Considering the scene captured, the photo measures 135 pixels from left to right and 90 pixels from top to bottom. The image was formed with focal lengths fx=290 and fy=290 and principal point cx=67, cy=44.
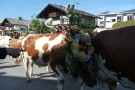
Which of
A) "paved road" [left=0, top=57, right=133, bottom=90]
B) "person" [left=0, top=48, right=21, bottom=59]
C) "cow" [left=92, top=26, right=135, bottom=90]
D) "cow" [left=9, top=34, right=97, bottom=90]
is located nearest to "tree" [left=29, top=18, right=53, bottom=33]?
"paved road" [left=0, top=57, right=133, bottom=90]

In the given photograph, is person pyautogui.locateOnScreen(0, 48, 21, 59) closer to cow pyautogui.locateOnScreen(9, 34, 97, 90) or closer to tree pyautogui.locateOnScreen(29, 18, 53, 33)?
cow pyautogui.locateOnScreen(9, 34, 97, 90)

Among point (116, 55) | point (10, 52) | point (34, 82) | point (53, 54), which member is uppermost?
point (10, 52)

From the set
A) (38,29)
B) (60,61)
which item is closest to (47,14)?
(38,29)

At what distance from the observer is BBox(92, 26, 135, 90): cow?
457 centimetres

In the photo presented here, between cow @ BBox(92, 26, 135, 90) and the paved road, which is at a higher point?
cow @ BBox(92, 26, 135, 90)

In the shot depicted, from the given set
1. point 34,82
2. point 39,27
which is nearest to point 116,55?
point 34,82

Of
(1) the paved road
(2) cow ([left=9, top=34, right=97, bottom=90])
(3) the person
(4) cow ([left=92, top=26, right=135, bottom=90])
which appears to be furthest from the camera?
(1) the paved road

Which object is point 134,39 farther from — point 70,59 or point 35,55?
point 35,55

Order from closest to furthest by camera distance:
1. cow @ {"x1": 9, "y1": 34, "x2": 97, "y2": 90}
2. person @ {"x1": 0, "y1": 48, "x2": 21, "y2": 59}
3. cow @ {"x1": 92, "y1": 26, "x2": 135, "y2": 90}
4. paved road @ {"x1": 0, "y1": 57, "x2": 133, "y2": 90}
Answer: person @ {"x1": 0, "y1": 48, "x2": 21, "y2": 59} → cow @ {"x1": 92, "y1": 26, "x2": 135, "y2": 90} → cow @ {"x1": 9, "y1": 34, "x2": 97, "y2": 90} → paved road @ {"x1": 0, "y1": 57, "x2": 133, "y2": 90}

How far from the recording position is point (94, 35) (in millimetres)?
5586

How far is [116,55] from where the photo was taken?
4.75 meters

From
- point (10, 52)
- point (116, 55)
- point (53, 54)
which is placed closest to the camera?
point (10, 52)

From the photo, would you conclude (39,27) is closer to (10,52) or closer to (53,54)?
(53,54)

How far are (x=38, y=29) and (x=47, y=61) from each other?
775cm
